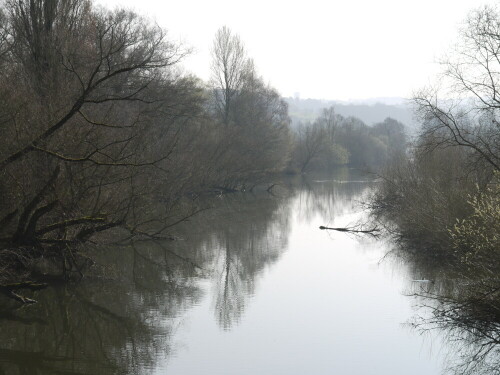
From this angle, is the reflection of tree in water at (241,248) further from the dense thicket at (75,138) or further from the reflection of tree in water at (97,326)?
the dense thicket at (75,138)

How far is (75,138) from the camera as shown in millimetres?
12688

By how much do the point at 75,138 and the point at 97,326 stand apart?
12.7 ft

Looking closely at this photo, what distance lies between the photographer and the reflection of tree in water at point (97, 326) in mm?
9055

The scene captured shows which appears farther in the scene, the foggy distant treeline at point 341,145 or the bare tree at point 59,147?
the foggy distant treeline at point 341,145

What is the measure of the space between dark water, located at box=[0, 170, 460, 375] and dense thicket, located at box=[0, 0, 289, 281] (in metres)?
1.07

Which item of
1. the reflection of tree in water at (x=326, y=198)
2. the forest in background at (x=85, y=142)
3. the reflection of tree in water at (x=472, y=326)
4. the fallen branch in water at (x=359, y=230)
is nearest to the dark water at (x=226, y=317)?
the reflection of tree in water at (x=472, y=326)

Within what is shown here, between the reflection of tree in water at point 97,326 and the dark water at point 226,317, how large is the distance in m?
0.02

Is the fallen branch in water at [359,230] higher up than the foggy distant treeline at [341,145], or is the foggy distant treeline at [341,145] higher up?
the foggy distant treeline at [341,145]

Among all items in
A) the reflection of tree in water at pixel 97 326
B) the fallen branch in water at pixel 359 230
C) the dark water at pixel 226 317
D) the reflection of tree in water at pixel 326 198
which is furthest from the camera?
the reflection of tree in water at pixel 326 198

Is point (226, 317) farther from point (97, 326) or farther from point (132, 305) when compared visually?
point (97, 326)

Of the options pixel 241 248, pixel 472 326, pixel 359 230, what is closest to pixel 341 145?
pixel 359 230

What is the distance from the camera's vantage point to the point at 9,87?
41.3 ft

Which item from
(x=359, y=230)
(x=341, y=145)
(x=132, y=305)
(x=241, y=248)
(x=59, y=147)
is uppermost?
(x=341, y=145)

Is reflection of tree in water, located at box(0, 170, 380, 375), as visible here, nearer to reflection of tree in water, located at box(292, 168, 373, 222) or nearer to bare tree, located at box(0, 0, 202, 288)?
bare tree, located at box(0, 0, 202, 288)
